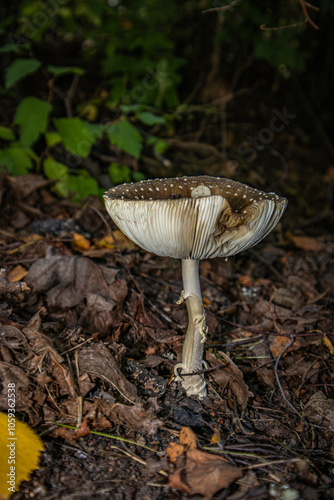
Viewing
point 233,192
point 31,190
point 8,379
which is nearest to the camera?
point 8,379

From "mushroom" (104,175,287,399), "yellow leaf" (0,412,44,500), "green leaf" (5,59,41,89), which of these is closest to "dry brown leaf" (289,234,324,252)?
"mushroom" (104,175,287,399)

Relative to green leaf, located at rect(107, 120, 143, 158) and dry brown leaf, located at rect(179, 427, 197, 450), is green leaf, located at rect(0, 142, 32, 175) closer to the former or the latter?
green leaf, located at rect(107, 120, 143, 158)

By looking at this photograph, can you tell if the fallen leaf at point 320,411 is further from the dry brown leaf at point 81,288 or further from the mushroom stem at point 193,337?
the dry brown leaf at point 81,288

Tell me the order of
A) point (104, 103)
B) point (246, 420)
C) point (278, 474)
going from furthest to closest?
point (104, 103), point (246, 420), point (278, 474)

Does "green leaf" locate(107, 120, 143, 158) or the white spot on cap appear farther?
"green leaf" locate(107, 120, 143, 158)

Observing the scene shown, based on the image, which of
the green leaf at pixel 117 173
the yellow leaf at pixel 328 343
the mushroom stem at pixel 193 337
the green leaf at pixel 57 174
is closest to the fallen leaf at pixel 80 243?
the green leaf at pixel 57 174

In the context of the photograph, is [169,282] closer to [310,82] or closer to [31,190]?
[31,190]

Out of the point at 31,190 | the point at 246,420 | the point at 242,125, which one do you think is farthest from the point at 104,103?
the point at 246,420

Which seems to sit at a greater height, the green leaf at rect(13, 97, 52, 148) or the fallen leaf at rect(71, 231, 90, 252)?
the green leaf at rect(13, 97, 52, 148)

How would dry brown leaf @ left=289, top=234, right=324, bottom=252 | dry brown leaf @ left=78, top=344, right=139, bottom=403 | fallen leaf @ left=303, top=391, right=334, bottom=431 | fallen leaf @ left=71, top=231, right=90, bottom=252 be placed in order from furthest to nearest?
1. dry brown leaf @ left=289, top=234, right=324, bottom=252
2. fallen leaf @ left=71, top=231, right=90, bottom=252
3. fallen leaf @ left=303, top=391, right=334, bottom=431
4. dry brown leaf @ left=78, top=344, right=139, bottom=403
